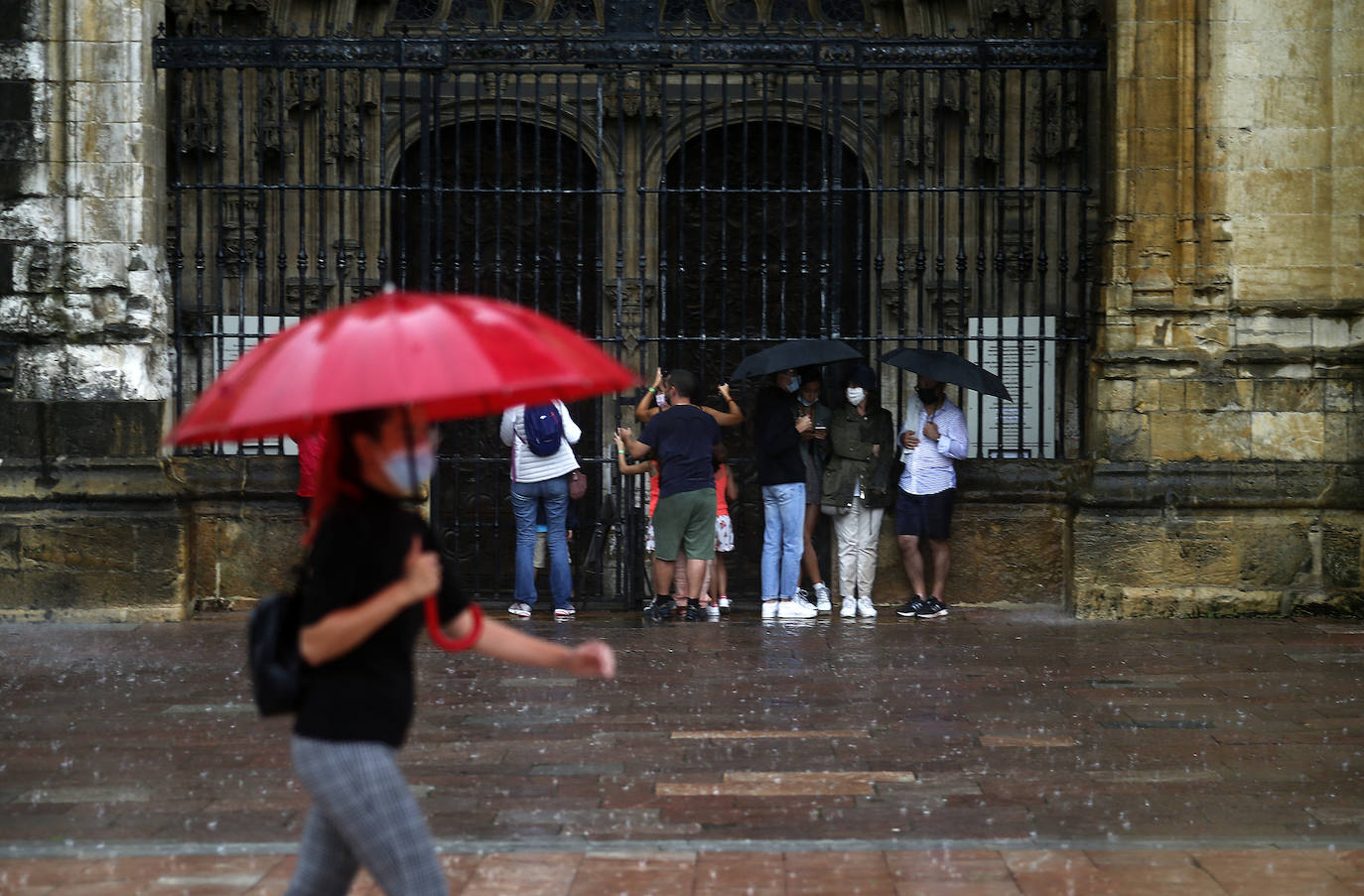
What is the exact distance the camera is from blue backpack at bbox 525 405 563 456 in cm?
1070

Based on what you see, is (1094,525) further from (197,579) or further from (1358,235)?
(197,579)

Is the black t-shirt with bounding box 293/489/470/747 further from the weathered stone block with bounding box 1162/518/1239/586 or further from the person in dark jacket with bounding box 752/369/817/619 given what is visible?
the weathered stone block with bounding box 1162/518/1239/586

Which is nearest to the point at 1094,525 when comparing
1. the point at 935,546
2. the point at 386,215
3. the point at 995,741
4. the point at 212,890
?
the point at 935,546

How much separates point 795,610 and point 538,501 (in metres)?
1.79

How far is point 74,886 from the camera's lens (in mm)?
5094

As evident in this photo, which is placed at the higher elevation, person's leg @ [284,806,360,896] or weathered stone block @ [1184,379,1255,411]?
weathered stone block @ [1184,379,1255,411]

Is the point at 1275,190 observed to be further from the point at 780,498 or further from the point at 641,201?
the point at 641,201

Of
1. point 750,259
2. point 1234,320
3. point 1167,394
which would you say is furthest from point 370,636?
point 750,259

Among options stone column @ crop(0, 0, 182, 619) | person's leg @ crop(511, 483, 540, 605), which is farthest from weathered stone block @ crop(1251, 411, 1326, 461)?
stone column @ crop(0, 0, 182, 619)

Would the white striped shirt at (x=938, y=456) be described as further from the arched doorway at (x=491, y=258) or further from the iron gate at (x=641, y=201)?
the arched doorway at (x=491, y=258)

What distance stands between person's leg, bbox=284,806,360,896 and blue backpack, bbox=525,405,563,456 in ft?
23.8

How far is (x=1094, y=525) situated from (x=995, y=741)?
4.04 meters

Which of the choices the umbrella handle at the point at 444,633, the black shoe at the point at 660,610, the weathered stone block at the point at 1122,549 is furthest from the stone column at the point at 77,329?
the umbrella handle at the point at 444,633

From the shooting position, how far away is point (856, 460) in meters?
11.1
